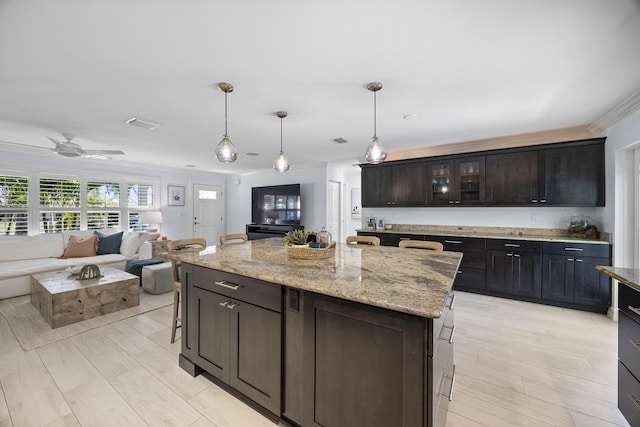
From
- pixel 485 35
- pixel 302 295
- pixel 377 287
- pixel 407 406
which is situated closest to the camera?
pixel 407 406

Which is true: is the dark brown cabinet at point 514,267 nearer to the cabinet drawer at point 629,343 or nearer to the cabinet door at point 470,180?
the cabinet door at point 470,180

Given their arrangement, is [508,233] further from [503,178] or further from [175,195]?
[175,195]

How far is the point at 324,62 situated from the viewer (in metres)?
1.98

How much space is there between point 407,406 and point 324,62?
215cm

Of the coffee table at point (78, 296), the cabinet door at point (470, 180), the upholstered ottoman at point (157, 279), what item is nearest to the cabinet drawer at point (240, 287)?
the coffee table at point (78, 296)

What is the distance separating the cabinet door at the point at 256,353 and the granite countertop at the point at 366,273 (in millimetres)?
250

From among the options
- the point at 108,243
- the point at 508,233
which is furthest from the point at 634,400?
the point at 108,243

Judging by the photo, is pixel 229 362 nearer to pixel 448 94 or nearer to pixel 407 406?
pixel 407 406

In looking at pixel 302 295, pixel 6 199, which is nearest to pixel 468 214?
pixel 302 295

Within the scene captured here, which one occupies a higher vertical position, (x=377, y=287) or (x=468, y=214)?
(x=468, y=214)

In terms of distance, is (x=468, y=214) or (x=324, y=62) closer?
(x=324, y=62)

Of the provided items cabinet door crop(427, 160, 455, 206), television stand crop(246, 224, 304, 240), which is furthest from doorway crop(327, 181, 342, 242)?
cabinet door crop(427, 160, 455, 206)

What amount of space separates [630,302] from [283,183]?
6.38 metres

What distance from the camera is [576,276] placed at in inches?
129
